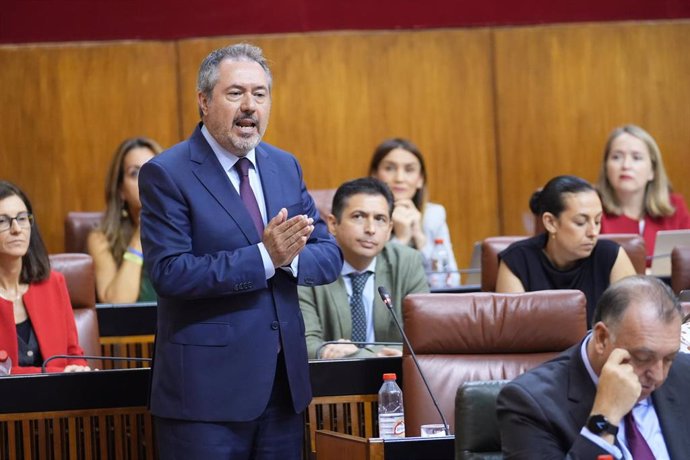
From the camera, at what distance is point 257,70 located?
2.85m

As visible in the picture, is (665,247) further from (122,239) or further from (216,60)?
(216,60)

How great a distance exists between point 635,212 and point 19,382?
3171 mm

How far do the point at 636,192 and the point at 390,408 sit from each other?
2485 mm

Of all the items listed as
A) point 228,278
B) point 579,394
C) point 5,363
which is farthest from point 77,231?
point 579,394

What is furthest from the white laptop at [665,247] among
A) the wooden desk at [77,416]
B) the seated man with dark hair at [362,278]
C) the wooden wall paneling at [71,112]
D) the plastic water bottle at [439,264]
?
the wooden wall paneling at [71,112]

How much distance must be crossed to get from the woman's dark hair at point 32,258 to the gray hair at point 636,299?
228cm

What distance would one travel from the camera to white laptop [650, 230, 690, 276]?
483cm

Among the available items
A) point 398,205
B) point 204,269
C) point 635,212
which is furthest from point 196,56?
point 204,269

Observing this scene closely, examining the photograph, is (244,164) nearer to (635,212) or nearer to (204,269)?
(204,269)

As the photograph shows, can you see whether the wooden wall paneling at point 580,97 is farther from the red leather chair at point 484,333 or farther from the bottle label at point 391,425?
the bottle label at point 391,425

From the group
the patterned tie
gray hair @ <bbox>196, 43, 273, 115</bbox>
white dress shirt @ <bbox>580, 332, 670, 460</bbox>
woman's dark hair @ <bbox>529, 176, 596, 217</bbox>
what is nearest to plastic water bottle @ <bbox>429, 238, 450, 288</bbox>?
woman's dark hair @ <bbox>529, 176, 596, 217</bbox>

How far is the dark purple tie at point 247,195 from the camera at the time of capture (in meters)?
2.87

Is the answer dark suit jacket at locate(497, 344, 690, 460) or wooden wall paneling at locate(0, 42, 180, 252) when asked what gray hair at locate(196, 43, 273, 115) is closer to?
dark suit jacket at locate(497, 344, 690, 460)

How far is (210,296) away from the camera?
2.74 m
